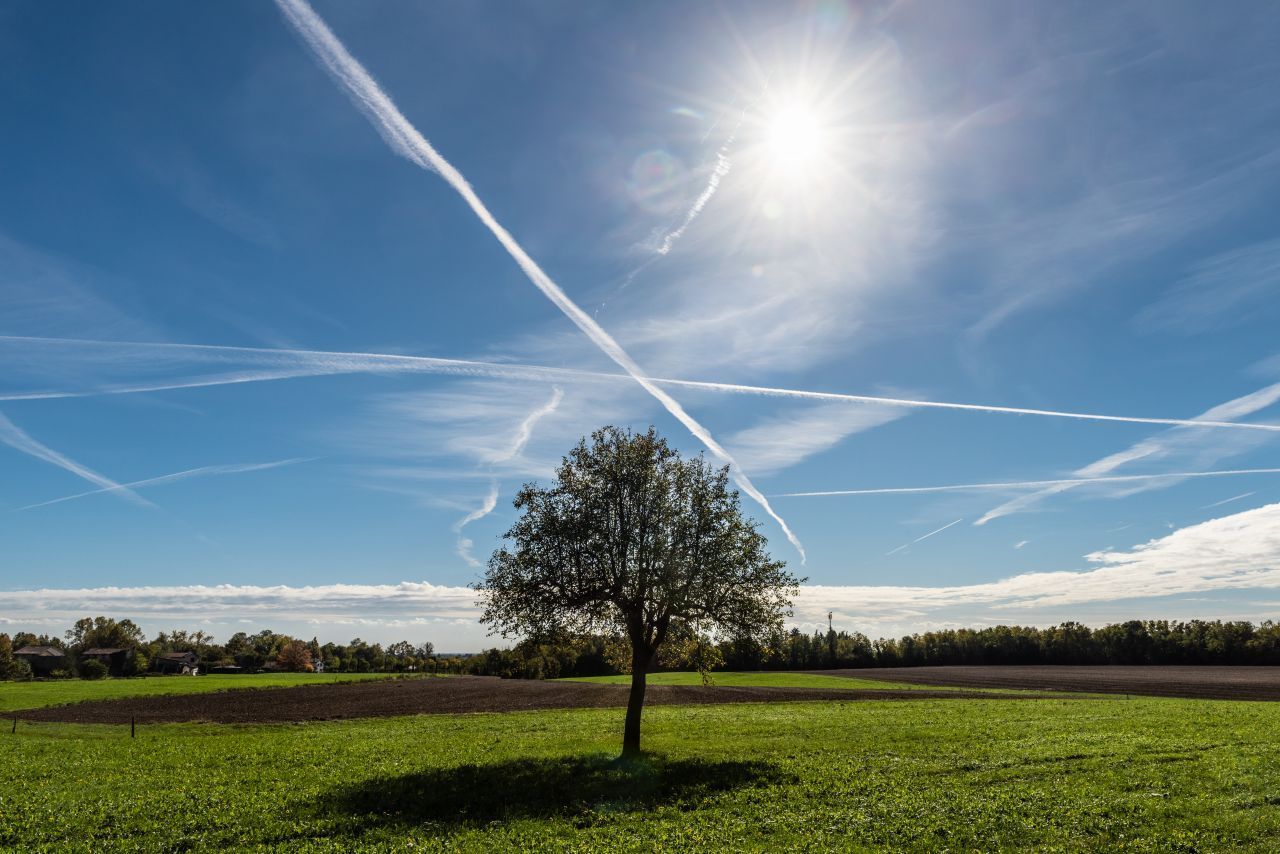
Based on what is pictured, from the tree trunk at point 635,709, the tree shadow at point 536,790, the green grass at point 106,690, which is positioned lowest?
the green grass at point 106,690

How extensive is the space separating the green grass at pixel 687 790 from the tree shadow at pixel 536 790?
5.6 inches

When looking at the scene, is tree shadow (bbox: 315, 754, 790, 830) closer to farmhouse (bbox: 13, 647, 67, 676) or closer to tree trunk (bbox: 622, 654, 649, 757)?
tree trunk (bbox: 622, 654, 649, 757)

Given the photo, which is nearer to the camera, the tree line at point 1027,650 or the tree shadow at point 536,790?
the tree shadow at point 536,790

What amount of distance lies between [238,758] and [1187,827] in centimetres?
4123

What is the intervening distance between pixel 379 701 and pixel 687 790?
67.0 meters

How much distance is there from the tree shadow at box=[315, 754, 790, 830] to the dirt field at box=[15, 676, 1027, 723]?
39940 mm

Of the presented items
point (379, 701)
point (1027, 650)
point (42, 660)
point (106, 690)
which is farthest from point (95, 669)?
point (1027, 650)

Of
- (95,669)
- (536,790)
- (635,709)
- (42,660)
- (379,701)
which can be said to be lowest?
(42,660)

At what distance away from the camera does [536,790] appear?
1062 inches

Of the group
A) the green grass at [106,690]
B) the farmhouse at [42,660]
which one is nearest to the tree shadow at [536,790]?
the green grass at [106,690]

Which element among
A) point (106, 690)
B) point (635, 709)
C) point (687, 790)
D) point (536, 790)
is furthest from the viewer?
point (106, 690)

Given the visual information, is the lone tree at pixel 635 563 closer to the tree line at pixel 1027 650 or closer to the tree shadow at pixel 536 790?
the tree shadow at pixel 536 790

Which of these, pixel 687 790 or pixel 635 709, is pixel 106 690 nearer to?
pixel 635 709

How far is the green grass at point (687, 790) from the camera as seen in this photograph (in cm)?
2052
